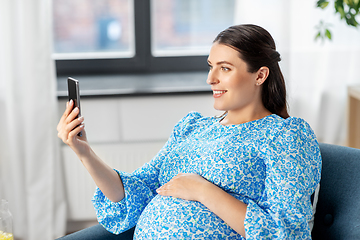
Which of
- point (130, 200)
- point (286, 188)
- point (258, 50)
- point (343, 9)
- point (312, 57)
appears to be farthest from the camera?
point (312, 57)

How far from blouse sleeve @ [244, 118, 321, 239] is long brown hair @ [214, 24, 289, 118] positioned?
0.51 ft

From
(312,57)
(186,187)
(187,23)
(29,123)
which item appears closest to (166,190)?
(186,187)

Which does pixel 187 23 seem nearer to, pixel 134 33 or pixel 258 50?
pixel 134 33

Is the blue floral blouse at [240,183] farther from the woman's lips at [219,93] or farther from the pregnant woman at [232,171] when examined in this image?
the woman's lips at [219,93]

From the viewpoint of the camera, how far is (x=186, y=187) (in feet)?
3.93

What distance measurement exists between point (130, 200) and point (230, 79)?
1.62 ft

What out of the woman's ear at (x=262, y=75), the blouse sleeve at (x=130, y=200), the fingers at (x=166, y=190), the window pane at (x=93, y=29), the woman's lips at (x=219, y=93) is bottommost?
the blouse sleeve at (x=130, y=200)

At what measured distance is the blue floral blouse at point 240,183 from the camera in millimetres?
1095

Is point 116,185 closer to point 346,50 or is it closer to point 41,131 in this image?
point 41,131

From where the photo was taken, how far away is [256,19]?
210cm

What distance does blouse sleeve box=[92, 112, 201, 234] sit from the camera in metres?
1.34

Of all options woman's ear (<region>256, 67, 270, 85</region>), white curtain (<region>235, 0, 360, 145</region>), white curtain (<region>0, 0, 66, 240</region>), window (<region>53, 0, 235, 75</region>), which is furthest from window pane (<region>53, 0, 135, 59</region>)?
woman's ear (<region>256, 67, 270, 85</region>)

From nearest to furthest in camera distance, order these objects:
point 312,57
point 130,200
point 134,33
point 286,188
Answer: point 286,188 < point 130,200 < point 312,57 < point 134,33

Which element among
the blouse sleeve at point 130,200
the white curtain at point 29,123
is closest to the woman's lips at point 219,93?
the blouse sleeve at point 130,200
